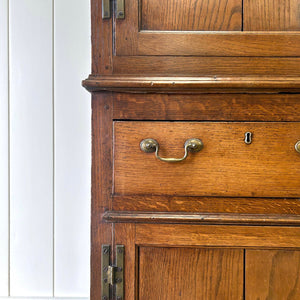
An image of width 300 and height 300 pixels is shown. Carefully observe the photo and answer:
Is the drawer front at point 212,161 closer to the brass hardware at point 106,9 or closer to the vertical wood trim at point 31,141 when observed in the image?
the brass hardware at point 106,9

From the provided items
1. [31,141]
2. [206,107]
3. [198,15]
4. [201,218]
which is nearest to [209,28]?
[198,15]

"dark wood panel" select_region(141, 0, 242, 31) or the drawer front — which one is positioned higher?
"dark wood panel" select_region(141, 0, 242, 31)

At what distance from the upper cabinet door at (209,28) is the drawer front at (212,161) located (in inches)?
6.0

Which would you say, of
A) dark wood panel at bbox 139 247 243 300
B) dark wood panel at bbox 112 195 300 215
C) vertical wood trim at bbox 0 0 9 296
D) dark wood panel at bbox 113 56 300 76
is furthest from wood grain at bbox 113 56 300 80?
vertical wood trim at bbox 0 0 9 296

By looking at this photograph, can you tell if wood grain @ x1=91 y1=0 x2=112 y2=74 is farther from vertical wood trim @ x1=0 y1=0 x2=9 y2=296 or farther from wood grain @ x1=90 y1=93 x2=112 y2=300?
vertical wood trim @ x1=0 y1=0 x2=9 y2=296

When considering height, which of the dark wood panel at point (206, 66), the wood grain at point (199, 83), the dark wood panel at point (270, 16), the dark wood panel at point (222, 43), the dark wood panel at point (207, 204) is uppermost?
the dark wood panel at point (270, 16)

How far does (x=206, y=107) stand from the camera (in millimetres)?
636

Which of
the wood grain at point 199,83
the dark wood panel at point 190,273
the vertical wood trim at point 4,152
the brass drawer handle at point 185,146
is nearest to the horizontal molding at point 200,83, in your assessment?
the wood grain at point 199,83

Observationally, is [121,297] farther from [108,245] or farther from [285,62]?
[285,62]

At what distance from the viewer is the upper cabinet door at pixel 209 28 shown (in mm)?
644

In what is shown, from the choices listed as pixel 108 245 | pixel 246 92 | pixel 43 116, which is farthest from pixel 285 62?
pixel 43 116

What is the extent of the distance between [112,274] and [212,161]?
31 cm

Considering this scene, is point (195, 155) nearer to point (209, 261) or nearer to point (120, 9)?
point (209, 261)

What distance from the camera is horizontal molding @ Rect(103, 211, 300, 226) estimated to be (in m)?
0.62
